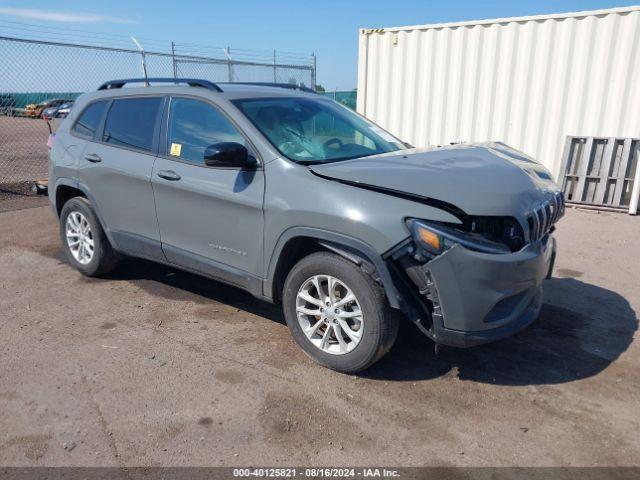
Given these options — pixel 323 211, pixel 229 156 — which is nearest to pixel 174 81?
pixel 229 156

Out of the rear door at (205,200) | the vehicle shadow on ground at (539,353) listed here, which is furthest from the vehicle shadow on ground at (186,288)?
the vehicle shadow on ground at (539,353)

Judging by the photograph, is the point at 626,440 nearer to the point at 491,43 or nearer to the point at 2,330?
the point at 2,330

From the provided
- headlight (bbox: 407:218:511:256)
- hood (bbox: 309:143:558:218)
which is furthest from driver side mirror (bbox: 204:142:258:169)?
headlight (bbox: 407:218:511:256)

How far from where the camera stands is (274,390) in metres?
3.19

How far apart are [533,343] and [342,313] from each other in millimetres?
1567

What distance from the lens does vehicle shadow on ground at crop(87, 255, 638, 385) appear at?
11.2ft

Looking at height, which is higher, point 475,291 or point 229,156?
point 229,156

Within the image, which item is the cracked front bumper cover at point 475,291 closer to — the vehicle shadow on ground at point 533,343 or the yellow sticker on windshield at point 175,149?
the vehicle shadow on ground at point 533,343

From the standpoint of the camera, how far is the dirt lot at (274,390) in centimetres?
267

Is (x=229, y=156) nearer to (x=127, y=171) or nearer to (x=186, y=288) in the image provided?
(x=127, y=171)

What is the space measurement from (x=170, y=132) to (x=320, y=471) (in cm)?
278

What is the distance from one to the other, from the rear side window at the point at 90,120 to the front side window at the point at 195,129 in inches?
43.0

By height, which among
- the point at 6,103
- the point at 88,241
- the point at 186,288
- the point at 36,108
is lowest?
the point at 186,288

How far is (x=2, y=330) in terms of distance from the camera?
3973mm
